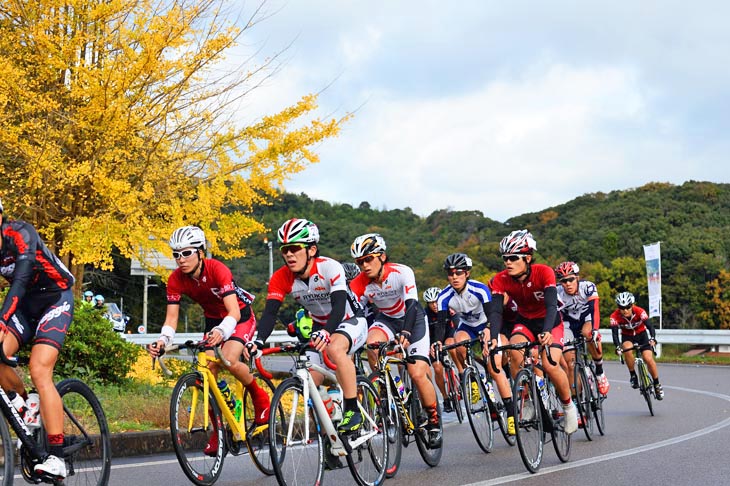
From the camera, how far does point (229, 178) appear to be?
17.8 meters

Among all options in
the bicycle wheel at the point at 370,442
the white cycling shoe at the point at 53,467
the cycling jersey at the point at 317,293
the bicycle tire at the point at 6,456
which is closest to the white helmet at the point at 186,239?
the cycling jersey at the point at 317,293

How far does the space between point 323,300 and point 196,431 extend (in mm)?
1504

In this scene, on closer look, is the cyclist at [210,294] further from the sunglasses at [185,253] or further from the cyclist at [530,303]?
the cyclist at [530,303]

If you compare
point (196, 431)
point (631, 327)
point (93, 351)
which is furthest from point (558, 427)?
point (93, 351)

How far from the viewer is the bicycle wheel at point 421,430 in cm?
876

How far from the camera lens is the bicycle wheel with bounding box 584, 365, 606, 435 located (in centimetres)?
1134

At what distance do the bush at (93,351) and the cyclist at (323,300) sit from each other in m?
5.70

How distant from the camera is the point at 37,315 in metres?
6.46

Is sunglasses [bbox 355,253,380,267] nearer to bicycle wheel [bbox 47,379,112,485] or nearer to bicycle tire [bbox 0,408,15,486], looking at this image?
bicycle wheel [bbox 47,379,112,485]

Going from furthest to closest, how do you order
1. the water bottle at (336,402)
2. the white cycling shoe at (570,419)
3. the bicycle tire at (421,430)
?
the white cycling shoe at (570,419), the bicycle tire at (421,430), the water bottle at (336,402)

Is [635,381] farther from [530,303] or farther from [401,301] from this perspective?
[401,301]

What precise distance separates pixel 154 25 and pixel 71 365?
20.7ft

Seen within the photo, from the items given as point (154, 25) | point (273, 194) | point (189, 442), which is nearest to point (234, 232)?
point (273, 194)

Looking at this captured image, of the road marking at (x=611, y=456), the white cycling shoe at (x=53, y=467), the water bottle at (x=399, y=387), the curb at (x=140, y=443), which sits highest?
the water bottle at (x=399, y=387)
